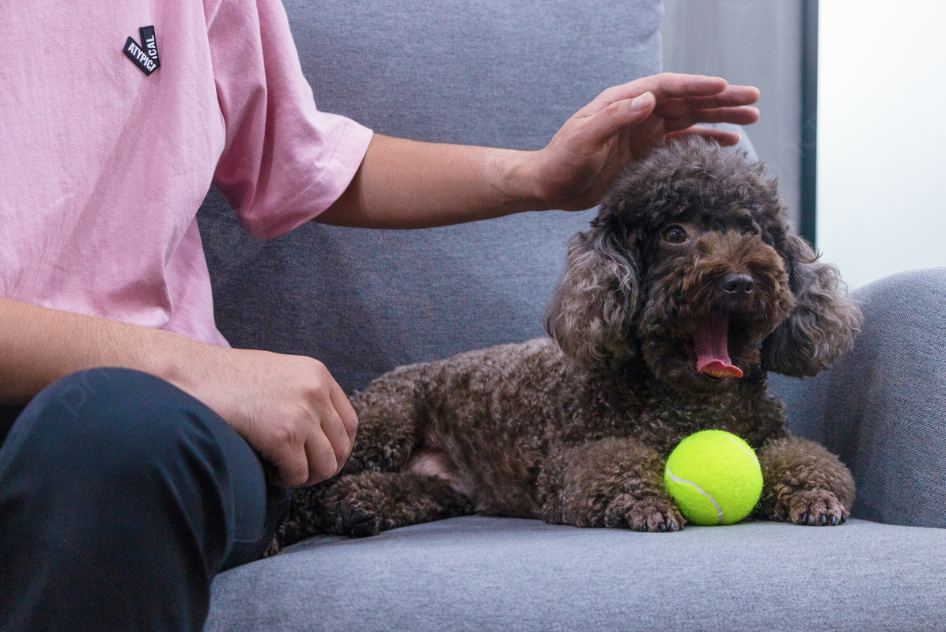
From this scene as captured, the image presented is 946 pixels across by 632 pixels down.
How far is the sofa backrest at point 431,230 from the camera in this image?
1672 mm

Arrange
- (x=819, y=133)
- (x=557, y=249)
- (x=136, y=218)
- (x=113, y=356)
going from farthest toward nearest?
(x=819, y=133), (x=557, y=249), (x=136, y=218), (x=113, y=356)

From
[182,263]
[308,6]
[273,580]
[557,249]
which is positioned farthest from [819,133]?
[273,580]

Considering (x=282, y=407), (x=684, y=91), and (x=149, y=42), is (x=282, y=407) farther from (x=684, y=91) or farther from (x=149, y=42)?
(x=684, y=91)

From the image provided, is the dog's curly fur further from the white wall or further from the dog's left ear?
the white wall

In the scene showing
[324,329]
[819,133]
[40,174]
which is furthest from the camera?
[819,133]

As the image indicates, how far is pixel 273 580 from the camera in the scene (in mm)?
803

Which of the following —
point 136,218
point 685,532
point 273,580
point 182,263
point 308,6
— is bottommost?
point 685,532

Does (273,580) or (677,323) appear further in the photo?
(677,323)

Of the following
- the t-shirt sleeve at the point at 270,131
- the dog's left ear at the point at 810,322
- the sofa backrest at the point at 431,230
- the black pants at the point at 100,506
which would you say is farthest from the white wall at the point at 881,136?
the black pants at the point at 100,506

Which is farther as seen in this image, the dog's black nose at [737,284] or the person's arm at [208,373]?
the dog's black nose at [737,284]

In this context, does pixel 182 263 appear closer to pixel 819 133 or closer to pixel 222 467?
pixel 222 467

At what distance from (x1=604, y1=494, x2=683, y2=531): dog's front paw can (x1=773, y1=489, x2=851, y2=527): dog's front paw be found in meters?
0.17

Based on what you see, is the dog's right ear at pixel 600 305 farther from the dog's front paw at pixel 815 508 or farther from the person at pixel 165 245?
the dog's front paw at pixel 815 508

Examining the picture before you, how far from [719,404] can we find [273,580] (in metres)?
0.74
